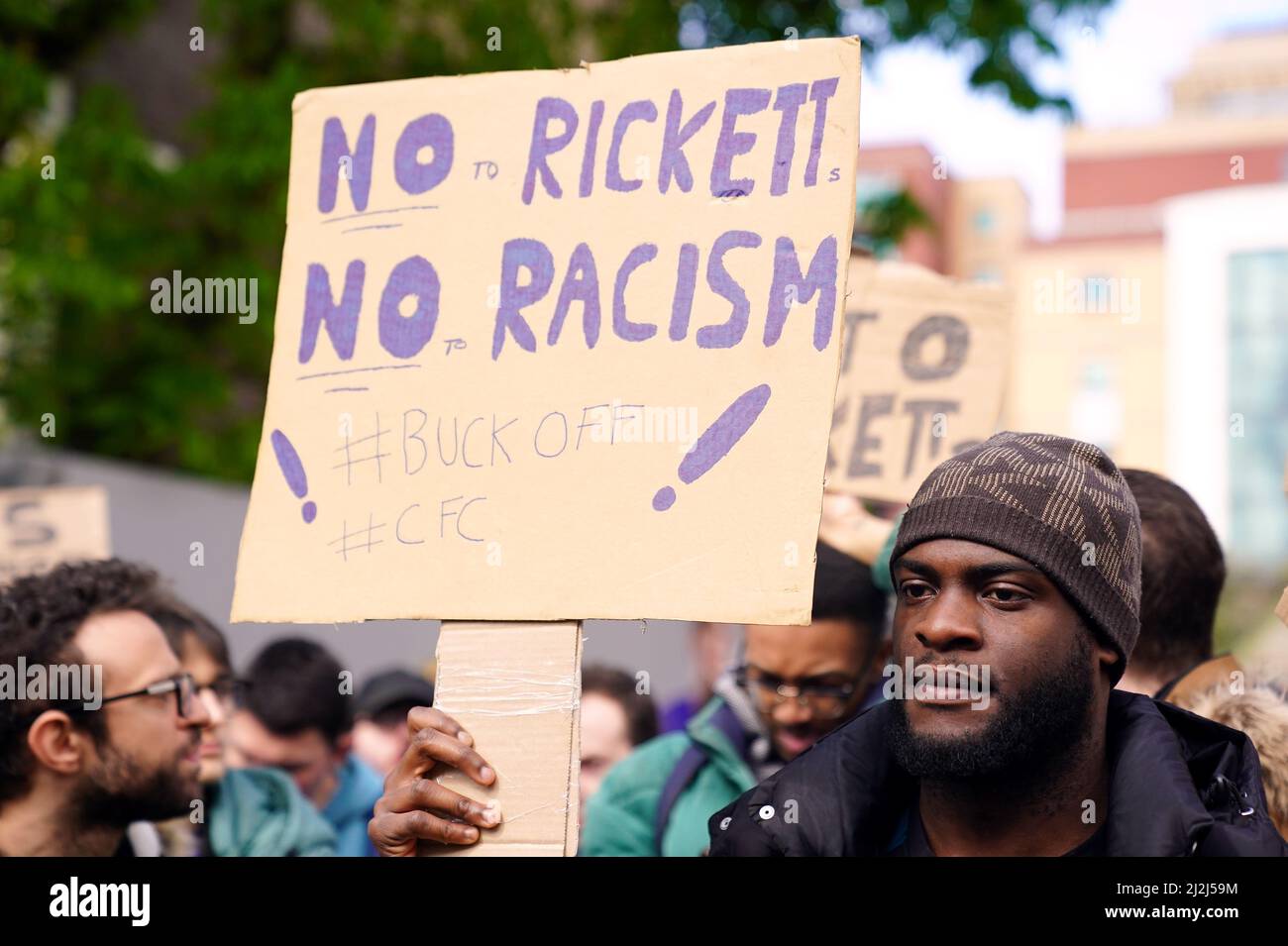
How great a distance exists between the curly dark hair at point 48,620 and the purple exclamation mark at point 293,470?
760 millimetres

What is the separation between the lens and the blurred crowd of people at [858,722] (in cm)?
208

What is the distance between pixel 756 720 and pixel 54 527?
7.97ft

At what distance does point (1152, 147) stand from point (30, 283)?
39373 mm

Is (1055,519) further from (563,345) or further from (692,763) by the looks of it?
(692,763)

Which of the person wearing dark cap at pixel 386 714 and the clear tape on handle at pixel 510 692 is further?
the person wearing dark cap at pixel 386 714

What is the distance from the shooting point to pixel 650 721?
4.76 m

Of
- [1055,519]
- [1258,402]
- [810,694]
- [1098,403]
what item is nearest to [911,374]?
[810,694]

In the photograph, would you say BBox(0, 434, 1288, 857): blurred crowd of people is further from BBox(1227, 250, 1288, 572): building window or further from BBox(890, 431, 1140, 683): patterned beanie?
BBox(1227, 250, 1288, 572): building window

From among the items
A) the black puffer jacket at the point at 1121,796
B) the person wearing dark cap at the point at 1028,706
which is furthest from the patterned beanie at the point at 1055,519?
the black puffer jacket at the point at 1121,796

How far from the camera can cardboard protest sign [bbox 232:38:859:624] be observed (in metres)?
2.29

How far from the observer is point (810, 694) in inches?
133

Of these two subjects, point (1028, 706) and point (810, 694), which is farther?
point (810, 694)
